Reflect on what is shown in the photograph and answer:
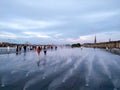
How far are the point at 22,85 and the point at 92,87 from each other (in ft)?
13.8

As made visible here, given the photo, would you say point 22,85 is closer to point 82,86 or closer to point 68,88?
point 68,88

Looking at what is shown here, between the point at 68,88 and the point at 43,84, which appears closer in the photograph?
the point at 68,88

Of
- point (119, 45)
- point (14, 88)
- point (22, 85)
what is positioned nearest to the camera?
point (14, 88)

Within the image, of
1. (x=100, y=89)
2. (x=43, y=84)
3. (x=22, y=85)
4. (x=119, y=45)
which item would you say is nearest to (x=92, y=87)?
(x=100, y=89)

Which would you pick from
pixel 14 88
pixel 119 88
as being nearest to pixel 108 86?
pixel 119 88

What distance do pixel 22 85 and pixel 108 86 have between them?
5.27 metres

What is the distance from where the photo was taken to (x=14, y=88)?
402 inches

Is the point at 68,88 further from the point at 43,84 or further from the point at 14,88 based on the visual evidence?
the point at 14,88

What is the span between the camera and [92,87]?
35.4ft

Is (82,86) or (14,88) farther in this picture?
(82,86)

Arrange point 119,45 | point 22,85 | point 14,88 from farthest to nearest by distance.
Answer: point 119,45 < point 22,85 < point 14,88

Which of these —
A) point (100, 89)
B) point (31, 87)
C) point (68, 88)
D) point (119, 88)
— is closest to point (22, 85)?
point (31, 87)

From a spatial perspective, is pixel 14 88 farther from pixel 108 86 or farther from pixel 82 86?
pixel 108 86

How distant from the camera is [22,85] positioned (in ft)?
35.9
